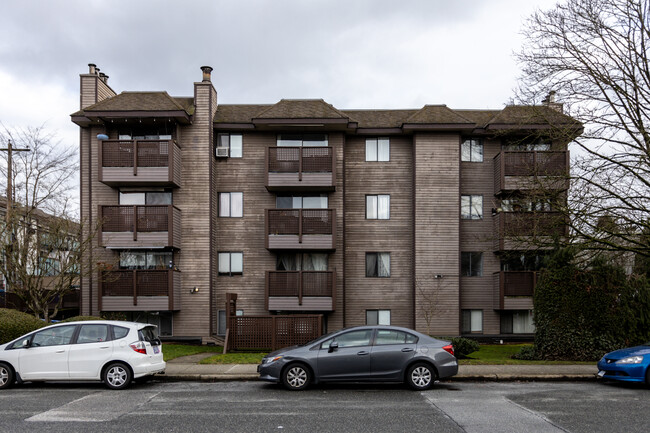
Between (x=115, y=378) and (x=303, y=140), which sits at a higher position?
(x=303, y=140)

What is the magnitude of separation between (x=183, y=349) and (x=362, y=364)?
1154 cm

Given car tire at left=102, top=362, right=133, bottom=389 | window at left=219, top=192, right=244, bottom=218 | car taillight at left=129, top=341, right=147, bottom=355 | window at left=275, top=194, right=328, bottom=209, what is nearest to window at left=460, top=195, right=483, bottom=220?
window at left=275, top=194, right=328, bottom=209

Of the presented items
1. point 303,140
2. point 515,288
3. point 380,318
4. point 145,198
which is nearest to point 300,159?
point 303,140

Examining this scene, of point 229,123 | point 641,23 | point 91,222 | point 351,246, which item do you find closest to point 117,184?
point 91,222

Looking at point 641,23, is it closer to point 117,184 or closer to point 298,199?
point 298,199

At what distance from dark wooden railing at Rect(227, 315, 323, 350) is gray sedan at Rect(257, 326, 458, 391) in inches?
330

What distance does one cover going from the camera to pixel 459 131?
25109 millimetres

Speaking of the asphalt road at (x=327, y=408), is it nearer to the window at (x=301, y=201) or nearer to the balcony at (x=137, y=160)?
the balcony at (x=137, y=160)

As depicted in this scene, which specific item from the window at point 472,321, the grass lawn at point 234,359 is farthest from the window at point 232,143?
the window at point 472,321

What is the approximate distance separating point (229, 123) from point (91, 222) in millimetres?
7355

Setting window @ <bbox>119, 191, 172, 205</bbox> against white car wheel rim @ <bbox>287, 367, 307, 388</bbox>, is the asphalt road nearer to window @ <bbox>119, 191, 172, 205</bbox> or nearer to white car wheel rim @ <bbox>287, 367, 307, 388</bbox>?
white car wheel rim @ <bbox>287, 367, 307, 388</bbox>

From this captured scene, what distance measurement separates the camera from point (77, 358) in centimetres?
1256

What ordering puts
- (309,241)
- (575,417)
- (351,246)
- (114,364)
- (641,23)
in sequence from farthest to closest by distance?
(351,246)
(309,241)
(641,23)
(114,364)
(575,417)

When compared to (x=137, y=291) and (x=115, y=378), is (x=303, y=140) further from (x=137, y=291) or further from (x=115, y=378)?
(x=115, y=378)
